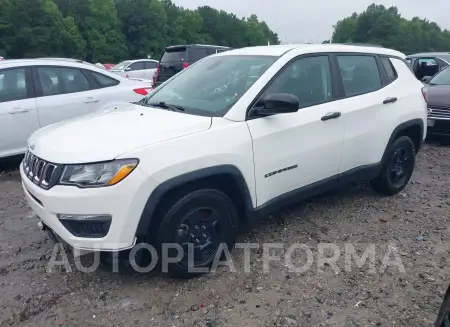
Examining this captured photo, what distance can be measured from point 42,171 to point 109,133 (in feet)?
1.74

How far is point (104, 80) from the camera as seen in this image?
6789 mm

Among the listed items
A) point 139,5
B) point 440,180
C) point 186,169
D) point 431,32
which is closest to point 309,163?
point 186,169

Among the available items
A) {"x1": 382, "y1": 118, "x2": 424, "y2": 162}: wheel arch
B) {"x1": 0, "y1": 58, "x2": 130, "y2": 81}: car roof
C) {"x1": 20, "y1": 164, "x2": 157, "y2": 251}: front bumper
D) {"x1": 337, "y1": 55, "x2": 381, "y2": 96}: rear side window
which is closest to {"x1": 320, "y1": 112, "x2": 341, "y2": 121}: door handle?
{"x1": 337, "y1": 55, "x2": 381, "y2": 96}: rear side window

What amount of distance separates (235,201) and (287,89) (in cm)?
110

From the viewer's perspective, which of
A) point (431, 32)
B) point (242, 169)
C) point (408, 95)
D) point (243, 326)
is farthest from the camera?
point (431, 32)

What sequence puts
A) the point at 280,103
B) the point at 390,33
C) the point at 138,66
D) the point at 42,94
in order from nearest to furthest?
the point at 280,103 → the point at 42,94 → the point at 138,66 → the point at 390,33

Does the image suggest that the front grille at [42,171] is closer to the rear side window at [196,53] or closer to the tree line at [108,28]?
the rear side window at [196,53]

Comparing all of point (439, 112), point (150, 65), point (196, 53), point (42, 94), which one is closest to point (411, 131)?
point (439, 112)

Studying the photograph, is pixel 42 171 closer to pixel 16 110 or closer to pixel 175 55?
pixel 16 110

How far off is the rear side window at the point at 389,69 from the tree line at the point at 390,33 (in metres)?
70.8

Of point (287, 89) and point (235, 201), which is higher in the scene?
point (287, 89)

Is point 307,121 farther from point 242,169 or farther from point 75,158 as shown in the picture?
A: point 75,158

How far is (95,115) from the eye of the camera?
3836 mm

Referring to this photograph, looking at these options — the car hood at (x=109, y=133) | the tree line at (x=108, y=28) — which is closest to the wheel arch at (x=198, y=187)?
the car hood at (x=109, y=133)
